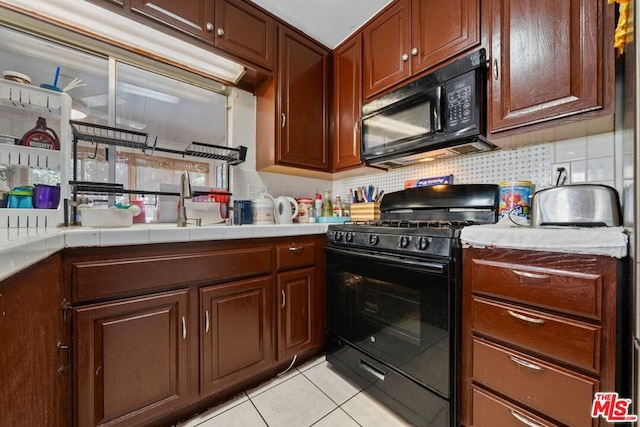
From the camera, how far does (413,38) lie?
1.49 m

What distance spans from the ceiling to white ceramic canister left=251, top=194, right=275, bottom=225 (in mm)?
1267

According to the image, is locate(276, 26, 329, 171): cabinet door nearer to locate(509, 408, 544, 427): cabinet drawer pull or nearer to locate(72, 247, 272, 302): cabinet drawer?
locate(72, 247, 272, 302): cabinet drawer

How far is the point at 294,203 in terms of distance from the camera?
1.87 meters

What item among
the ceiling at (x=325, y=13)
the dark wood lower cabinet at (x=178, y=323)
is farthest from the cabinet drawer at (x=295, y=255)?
the ceiling at (x=325, y=13)

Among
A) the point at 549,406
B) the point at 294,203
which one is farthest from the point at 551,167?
the point at 294,203

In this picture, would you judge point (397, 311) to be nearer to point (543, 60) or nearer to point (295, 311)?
point (295, 311)

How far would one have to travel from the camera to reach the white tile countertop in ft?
1.56

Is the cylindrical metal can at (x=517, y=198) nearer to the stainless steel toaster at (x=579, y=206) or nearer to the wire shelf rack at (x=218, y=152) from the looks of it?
the stainless steel toaster at (x=579, y=206)

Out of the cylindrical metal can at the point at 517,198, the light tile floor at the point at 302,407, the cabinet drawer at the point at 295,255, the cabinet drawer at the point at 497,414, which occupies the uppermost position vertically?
the cylindrical metal can at the point at 517,198

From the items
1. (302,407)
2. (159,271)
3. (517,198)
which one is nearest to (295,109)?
(159,271)

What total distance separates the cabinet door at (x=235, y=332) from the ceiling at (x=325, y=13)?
1.73m

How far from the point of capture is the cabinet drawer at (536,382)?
29.4 inches

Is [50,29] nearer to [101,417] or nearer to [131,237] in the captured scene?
[131,237]

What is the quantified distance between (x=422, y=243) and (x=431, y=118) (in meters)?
0.74
